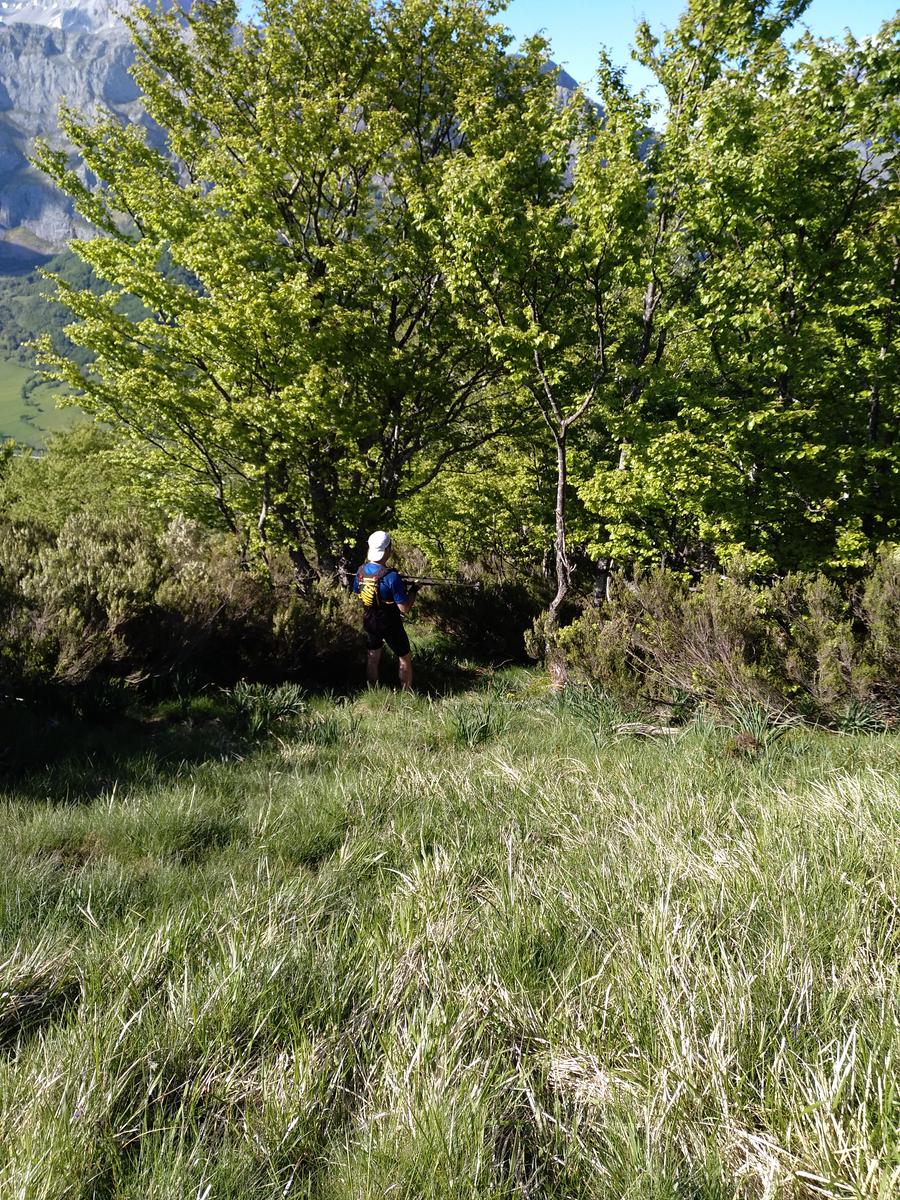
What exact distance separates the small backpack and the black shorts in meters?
0.08

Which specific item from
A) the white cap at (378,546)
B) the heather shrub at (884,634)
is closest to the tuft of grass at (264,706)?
the white cap at (378,546)

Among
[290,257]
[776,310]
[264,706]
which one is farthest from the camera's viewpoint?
[290,257]

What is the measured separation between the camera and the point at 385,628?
7.26 meters

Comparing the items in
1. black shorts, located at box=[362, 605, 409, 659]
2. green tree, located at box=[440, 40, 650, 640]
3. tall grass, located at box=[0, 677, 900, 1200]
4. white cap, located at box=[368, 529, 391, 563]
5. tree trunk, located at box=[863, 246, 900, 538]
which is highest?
green tree, located at box=[440, 40, 650, 640]

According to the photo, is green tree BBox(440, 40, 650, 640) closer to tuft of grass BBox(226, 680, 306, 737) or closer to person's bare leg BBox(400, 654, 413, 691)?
person's bare leg BBox(400, 654, 413, 691)

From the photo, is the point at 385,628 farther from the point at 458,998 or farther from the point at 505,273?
the point at 458,998

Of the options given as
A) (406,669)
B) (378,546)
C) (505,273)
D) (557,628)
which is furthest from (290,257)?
(557,628)

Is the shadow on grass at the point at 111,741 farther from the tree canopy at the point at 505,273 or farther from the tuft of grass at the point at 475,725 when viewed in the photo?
the tree canopy at the point at 505,273

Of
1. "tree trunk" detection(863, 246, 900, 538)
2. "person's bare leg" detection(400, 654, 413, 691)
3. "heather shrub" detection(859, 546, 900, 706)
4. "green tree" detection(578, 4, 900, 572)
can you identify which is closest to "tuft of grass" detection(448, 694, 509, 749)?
"person's bare leg" detection(400, 654, 413, 691)

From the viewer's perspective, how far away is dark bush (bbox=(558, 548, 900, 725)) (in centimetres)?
495

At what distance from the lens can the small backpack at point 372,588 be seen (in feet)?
23.5

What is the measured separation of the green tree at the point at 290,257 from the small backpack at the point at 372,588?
2967 millimetres

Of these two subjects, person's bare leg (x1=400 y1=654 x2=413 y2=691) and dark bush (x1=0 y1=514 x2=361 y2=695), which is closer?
dark bush (x1=0 y1=514 x2=361 y2=695)

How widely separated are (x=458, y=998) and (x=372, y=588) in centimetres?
559
